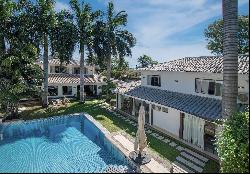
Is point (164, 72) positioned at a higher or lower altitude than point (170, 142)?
higher

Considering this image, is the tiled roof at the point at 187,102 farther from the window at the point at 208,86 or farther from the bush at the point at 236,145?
the bush at the point at 236,145

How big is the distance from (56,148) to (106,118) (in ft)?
30.2

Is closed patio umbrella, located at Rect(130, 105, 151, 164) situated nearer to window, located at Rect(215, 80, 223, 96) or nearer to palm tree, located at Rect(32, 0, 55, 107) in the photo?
window, located at Rect(215, 80, 223, 96)

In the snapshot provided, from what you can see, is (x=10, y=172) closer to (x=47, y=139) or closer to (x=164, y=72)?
(x=47, y=139)

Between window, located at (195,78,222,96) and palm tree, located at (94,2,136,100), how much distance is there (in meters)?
18.4

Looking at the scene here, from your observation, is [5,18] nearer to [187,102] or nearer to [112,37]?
[112,37]

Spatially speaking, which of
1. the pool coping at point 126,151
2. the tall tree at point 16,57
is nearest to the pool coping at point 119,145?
the pool coping at point 126,151

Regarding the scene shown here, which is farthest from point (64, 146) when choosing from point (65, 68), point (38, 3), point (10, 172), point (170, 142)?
point (65, 68)

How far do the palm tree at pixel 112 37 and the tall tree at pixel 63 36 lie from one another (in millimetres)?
3940

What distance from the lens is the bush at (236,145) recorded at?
12.3 metres

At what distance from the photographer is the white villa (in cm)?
1928

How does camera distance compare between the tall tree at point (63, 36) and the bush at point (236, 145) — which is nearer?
the bush at point (236, 145)

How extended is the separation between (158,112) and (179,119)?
329 cm

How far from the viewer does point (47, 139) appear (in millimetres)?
23688
